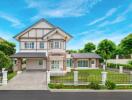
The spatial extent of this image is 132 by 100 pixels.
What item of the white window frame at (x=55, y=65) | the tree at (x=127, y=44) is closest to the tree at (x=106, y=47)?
the tree at (x=127, y=44)

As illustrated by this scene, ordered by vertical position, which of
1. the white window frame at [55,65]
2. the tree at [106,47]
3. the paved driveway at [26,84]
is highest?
the tree at [106,47]

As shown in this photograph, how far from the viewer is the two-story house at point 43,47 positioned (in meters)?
42.0

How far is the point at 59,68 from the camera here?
140 feet

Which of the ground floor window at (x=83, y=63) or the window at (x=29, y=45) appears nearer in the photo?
the window at (x=29, y=45)

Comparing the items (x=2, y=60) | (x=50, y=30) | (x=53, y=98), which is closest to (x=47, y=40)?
(x=50, y=30)

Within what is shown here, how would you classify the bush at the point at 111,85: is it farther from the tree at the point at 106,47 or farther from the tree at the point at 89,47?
the tree at the point at 89,47

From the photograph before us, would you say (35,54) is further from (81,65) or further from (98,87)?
(98,87)

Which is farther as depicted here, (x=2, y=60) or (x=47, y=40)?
(x=47, y=40)

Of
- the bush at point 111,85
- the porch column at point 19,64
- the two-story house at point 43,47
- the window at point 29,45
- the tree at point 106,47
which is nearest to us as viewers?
the bush at point 111,85

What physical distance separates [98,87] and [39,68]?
24.0 m

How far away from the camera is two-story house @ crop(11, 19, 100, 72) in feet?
138

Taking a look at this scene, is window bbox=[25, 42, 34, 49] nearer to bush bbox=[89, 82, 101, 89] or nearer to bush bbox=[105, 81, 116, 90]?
bush bbox=[89, 82, 101, 89]

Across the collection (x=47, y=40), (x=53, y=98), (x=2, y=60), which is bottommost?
(x=53, y=98)

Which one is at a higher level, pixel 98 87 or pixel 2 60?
pixel 2 60
